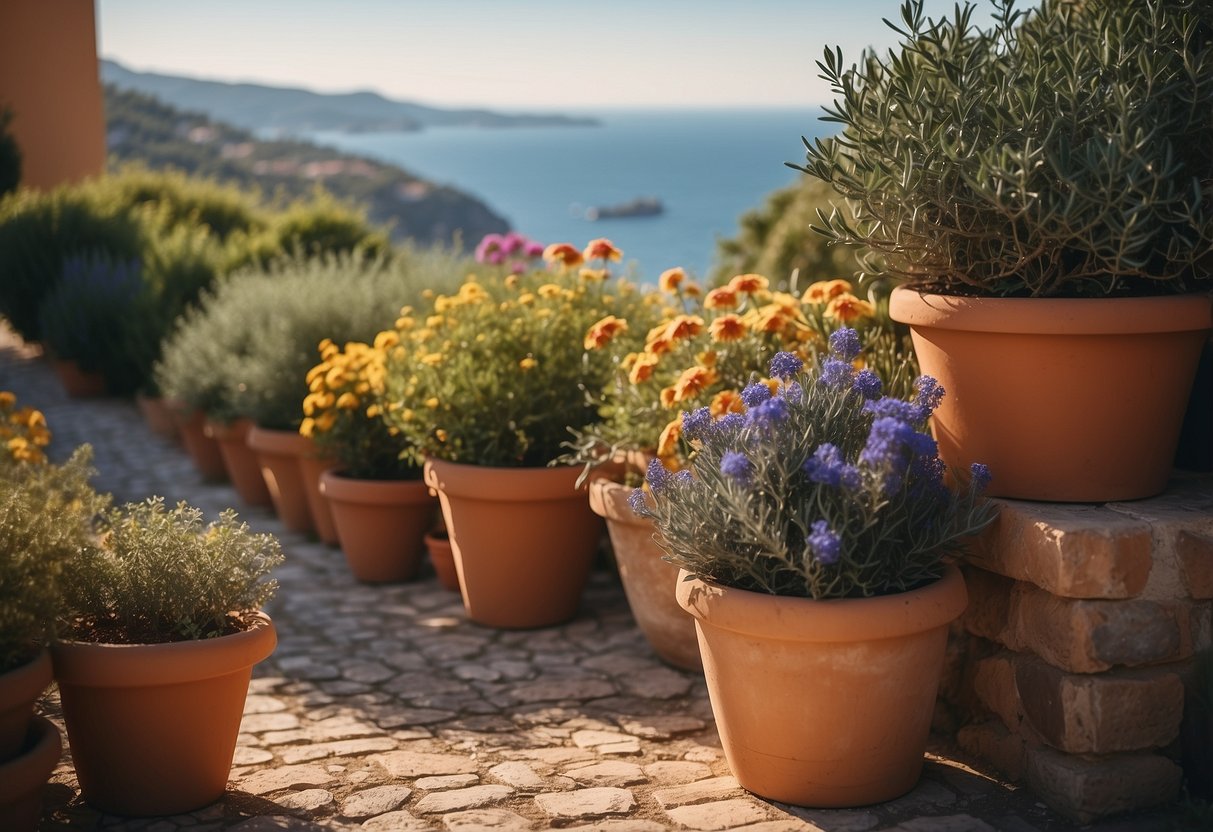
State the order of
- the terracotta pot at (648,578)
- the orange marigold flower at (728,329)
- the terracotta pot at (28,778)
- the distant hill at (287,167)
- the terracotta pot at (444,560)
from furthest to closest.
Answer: the distant hill at (287,167) < the terracotta pot at (444,560) < the terracotta pot at (648,578) < the orange marigold flower at (728,329) < the terracotta pot at (28,778)

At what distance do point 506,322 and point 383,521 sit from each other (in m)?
1.04

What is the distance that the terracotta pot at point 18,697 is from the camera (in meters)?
2.40

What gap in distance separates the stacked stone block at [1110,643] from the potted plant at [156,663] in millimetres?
1790

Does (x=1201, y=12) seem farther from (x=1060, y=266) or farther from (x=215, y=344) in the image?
(x=215, y=344)

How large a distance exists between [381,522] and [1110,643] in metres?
2.99

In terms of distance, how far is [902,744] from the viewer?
2777mm

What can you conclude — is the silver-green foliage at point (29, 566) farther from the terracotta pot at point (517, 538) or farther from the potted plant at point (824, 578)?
the terracotta pot at point (517, 538)

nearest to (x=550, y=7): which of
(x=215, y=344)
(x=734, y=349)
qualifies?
(x=215, y=344)

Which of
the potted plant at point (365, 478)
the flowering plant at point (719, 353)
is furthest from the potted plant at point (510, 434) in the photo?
the potted plant at point (365, 478)

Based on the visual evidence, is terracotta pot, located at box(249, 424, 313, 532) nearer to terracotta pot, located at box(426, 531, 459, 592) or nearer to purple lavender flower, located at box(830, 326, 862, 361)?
terracotta pot, located at box(426, 531, 459, 592)

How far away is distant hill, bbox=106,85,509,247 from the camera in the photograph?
93.8 ft

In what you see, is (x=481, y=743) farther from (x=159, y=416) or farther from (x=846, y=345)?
(x=159, y=416)

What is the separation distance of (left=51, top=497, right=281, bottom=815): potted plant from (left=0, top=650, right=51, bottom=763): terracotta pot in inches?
6.3

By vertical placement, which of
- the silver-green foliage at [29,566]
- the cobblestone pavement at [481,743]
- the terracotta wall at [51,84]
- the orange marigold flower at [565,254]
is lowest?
the cobblestone pavement at [481,743]
